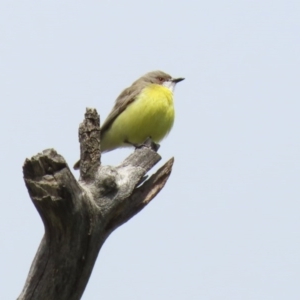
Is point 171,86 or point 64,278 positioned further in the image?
point 171,86

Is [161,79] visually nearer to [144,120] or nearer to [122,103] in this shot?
[122,103]

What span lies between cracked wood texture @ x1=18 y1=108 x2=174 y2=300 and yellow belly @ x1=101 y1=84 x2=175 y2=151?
4134 millimetres

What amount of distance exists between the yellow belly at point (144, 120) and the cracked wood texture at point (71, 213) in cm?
413

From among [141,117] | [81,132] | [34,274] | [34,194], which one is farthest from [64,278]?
[141,117]

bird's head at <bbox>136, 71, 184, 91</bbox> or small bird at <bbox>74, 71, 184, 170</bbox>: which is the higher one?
bird's head at <bbox>136, 71, 184, 91</bbox>

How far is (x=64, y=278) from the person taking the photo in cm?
634

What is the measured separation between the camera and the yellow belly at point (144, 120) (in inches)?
443

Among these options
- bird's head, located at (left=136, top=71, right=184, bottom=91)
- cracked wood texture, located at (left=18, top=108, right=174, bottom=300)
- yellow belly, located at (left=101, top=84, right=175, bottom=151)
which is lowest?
cracked wood texture, located at (left=18, top=108, right=174, bottom=300)

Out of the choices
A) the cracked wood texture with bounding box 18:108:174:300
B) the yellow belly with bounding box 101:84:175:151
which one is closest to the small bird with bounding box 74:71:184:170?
the yellow belly with bounding box 101:84:175:151

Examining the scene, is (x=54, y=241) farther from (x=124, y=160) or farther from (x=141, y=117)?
(x=141, y=117)

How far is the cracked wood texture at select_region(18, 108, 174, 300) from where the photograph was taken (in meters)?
6.11

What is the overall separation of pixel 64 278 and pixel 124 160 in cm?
173

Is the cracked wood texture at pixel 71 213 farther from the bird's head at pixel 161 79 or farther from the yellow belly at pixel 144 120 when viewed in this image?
the bird's head at pixel 161 79

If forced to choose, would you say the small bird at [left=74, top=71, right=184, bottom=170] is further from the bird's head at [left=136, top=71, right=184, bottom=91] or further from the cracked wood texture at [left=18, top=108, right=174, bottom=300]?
the cracked wood texture at [left=18, top=108, right=174, bottom=300]
